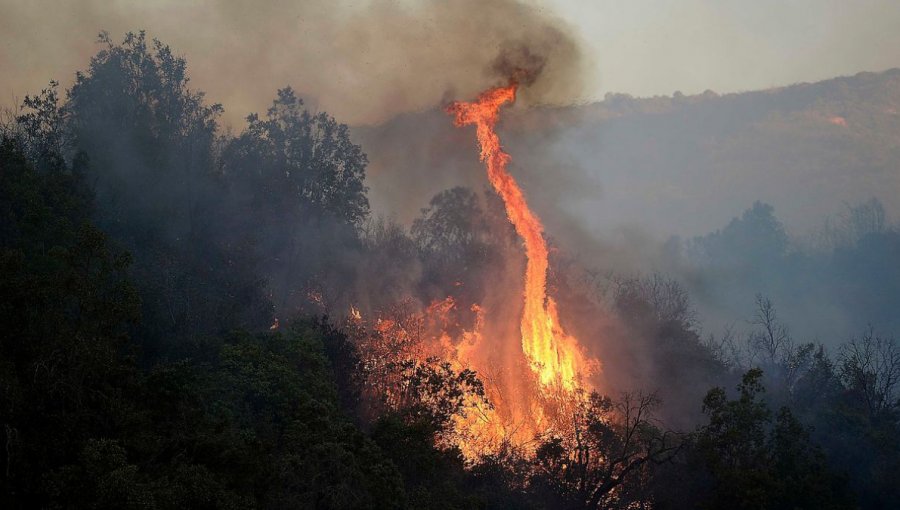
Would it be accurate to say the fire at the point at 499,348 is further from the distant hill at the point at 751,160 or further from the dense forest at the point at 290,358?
the distant hill at the point at 751,160

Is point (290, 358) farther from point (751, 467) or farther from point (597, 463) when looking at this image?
point (751, 467)

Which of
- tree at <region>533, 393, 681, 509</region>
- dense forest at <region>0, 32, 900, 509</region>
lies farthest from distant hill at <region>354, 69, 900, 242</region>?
tree at <region>533, 393, 681, 509</region>

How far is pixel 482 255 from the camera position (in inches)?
2089

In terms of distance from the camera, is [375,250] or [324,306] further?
[375,250]

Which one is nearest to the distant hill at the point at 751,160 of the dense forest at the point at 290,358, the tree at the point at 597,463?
the dense forest at the point at 290,358

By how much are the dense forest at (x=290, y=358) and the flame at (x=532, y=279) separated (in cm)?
316

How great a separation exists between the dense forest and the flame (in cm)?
316

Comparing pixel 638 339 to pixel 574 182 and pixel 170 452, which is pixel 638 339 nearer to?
pixel 574 182

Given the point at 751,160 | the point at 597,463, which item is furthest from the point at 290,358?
the point at 751,160

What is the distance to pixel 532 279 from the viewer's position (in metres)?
41.6

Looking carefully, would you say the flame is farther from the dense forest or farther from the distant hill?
the distant hill

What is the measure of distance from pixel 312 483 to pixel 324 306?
2610cm

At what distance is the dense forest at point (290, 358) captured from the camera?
19219 millimetres

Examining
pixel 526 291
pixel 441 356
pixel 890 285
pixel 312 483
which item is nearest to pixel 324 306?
pixel 441 356
